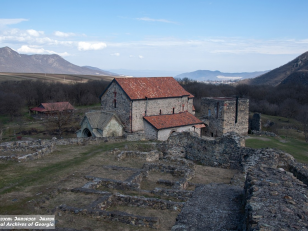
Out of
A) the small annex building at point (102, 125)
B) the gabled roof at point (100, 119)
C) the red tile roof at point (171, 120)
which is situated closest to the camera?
the small annex building at point (102, 125)

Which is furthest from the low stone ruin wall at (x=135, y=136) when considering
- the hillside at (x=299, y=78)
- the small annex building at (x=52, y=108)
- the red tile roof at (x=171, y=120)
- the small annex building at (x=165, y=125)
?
the hillside at (x=299, y=78)

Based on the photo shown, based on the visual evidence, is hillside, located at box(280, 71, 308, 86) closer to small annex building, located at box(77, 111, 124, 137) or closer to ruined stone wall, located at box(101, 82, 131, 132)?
ruined stone wall, located at box(101, 82, 131, 132)

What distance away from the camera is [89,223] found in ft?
28.1

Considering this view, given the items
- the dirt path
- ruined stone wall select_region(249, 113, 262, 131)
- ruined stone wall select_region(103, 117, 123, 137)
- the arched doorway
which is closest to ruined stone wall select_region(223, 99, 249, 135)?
ruined stone wall select_region(249, 113, 262, 131)

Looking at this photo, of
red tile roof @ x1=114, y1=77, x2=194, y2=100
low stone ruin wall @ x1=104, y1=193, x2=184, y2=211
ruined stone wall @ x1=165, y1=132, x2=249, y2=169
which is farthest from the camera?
red tile roof @ x1=114, y1=77, x2=194, y2=100

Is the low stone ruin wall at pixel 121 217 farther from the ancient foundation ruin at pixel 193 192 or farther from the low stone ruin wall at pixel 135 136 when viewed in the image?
the low stone ruin wall at pixel 135 136

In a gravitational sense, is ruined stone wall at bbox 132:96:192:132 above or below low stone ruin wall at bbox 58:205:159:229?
above

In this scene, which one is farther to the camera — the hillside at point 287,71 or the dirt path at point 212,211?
the hillside at point 287,71

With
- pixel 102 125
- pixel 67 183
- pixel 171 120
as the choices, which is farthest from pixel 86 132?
pixel 67 183

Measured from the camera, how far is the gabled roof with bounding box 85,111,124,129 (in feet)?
86.9

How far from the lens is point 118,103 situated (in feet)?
92.7

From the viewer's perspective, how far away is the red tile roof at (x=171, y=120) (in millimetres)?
26789

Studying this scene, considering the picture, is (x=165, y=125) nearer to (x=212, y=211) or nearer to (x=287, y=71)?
(x=212, y=211)

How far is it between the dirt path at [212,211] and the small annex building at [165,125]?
16411 mm
